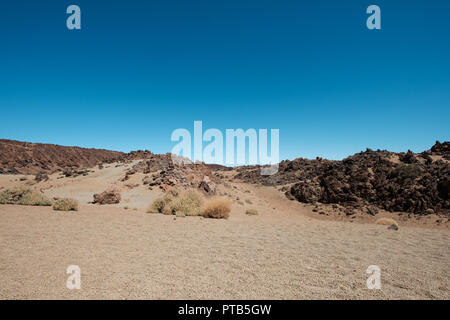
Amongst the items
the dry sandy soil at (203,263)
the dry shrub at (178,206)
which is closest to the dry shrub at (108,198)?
the dry shrub at (178,206)

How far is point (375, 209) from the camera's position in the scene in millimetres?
16266

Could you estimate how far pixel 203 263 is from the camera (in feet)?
15.2

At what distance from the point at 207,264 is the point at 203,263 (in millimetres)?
102

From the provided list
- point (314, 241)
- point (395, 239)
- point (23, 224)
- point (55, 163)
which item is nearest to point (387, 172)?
point (395, 239)

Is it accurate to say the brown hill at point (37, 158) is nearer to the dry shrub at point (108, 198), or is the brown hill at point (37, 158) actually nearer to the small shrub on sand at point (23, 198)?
the dry shrub at point (108, 198)

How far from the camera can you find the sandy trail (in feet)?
11.1

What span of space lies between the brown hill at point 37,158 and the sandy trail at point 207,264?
3690 cm

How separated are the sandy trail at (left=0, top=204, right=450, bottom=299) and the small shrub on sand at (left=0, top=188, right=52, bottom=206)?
507 cm

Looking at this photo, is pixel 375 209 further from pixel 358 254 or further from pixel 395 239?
pixel 358 254

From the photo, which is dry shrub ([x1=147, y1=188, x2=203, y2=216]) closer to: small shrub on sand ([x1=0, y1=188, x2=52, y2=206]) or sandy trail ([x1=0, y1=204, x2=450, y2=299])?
sandy trail ([x1=0, y1=204, x2=450, y2=299])

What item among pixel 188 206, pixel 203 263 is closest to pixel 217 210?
pixel 188 206

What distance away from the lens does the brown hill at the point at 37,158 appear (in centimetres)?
4544

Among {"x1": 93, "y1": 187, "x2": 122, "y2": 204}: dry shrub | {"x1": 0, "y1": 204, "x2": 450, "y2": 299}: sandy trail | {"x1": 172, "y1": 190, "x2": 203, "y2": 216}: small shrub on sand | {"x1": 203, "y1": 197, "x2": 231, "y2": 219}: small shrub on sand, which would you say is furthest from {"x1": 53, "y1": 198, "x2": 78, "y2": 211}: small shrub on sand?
{"x1": 203, "y1": 197, "x2": 231, "y2": 219}: small shrub on sand

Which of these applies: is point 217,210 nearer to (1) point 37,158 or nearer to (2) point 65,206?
(2) point 65,206
